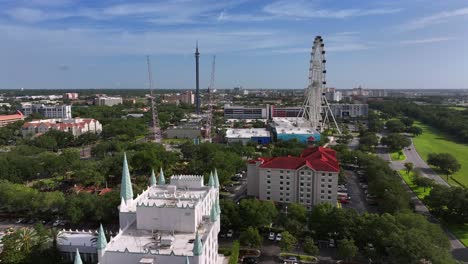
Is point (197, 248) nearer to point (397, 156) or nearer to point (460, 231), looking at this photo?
point (460, 231)

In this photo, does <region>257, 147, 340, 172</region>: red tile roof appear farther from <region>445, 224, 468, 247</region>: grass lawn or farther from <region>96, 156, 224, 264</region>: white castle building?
<region>96, 156, 224, 264</region>: white castle building

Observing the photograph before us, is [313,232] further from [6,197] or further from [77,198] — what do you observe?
[6,197]

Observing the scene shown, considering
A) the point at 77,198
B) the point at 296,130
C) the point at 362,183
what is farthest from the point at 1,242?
the point at 296,130

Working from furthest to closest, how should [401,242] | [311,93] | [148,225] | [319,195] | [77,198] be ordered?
[311,93] < [319,195] < [77,198] < [401,242] < [148,225]

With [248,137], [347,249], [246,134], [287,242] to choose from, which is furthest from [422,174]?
[246,134]

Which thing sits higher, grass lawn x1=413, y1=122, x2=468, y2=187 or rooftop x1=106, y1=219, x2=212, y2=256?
rooftop x1=106, y1=219, x2=212, y2=256

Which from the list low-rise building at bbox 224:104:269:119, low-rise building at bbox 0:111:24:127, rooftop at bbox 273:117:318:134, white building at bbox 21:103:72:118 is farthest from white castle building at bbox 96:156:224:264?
low-rise building at bbox 224:104:269:119

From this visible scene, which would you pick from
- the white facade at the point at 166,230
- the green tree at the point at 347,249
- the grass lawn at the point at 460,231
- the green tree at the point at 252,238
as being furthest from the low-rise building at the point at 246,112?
the green tree at the point at 347,249
